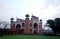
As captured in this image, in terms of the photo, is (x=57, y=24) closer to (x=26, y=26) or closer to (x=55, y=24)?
(x=55, y=24)

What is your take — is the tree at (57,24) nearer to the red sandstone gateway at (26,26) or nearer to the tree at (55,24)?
the tree at (55,24)


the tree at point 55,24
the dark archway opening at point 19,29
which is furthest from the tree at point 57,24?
the dark archway opening at point 19,29

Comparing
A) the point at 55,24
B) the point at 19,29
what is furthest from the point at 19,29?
the point at 55,24

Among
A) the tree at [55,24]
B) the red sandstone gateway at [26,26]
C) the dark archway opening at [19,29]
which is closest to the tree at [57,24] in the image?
the tree at [55,24]

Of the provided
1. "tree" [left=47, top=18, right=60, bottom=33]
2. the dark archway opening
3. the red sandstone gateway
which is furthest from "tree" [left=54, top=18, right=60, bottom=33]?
the dark archway opening

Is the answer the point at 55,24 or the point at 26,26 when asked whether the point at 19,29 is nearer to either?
the point at 26,26

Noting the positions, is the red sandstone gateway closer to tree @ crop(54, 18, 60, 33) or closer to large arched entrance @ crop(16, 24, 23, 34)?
large arched entrance @ crop(16, 24, 23, 34)

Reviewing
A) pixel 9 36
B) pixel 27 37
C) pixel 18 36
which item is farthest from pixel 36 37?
pixel 9 36

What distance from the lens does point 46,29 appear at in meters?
2.39

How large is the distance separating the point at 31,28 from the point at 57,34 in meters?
0.50

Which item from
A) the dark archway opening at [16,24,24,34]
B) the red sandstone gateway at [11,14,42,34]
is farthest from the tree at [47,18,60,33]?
the dark archway opening at [16,24,24,34]

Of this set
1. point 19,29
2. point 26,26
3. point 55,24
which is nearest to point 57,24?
point 55,24

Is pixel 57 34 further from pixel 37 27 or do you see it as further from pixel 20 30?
pixel 20 30

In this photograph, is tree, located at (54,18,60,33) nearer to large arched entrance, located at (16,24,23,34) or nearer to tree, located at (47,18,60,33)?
tree, located at (47,18,60,33)
